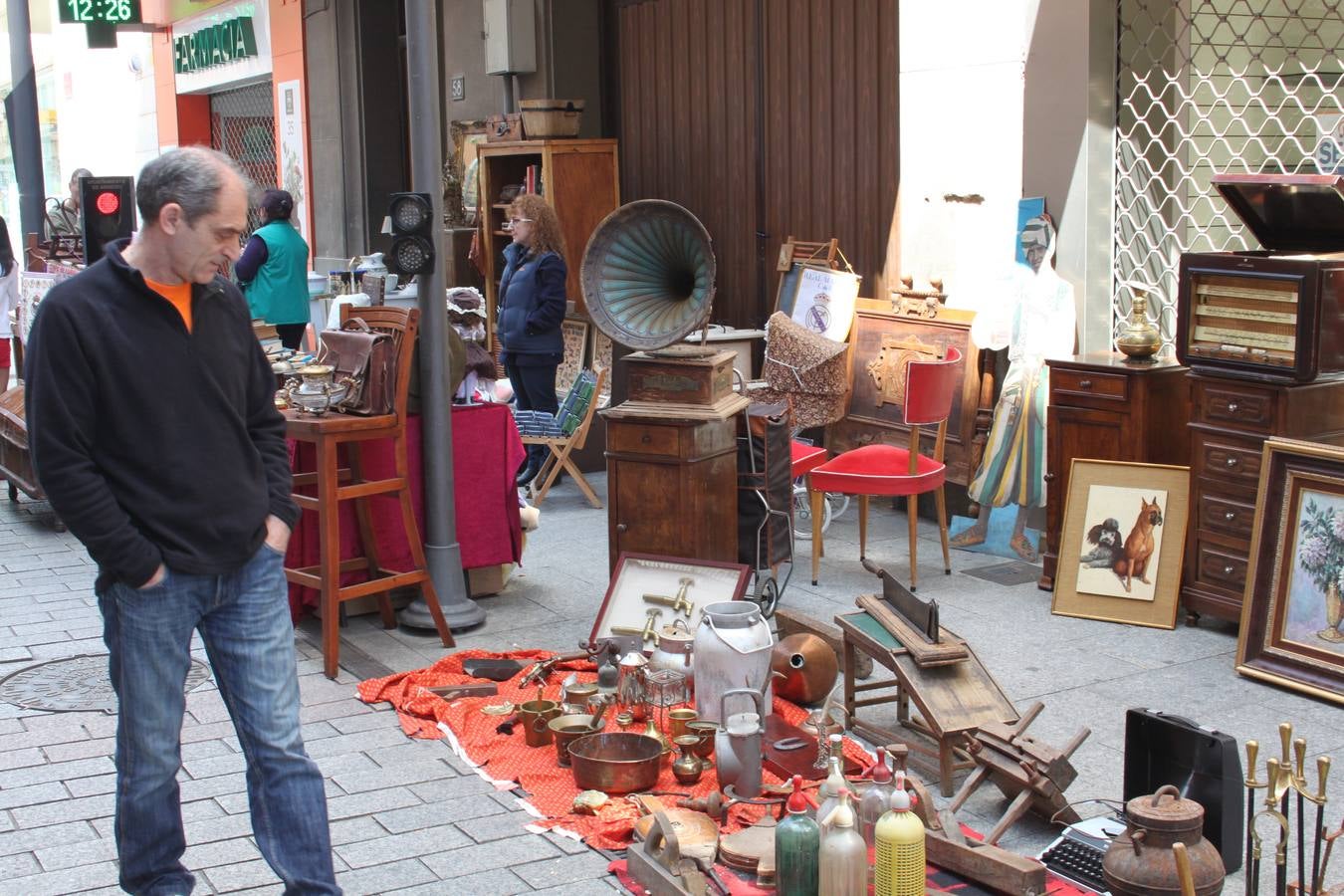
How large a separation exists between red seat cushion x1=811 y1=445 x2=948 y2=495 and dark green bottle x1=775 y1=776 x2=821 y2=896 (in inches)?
132

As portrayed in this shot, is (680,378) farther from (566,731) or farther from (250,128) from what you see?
(250,128)

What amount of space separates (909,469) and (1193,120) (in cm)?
221

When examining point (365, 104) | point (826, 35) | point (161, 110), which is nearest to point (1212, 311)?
point (826, 35)

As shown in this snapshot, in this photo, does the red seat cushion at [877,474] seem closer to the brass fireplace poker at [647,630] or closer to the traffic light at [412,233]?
the brass fireplace poker at [647,630]

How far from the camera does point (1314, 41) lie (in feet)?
24.3

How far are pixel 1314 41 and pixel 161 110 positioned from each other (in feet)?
54.4

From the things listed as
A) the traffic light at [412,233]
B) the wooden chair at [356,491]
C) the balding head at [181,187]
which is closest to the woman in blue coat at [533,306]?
the wooden chair at [356,491]

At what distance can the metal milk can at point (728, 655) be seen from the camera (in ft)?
16.0

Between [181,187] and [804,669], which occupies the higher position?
[181,187]

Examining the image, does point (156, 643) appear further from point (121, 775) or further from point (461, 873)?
point (461, 873)

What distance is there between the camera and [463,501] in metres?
6.64

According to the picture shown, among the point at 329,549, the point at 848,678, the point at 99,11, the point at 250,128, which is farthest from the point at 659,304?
the point at 250,128

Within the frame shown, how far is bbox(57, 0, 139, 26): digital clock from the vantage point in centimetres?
1495

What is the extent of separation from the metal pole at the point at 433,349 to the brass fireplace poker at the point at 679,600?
3.03 ft
